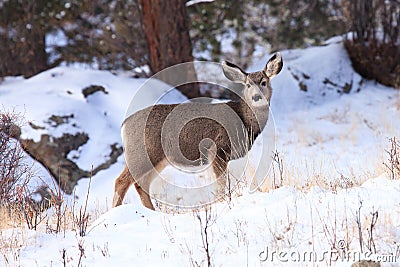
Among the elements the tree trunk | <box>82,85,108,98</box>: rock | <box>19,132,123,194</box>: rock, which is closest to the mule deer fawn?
<box>19,132,123,194</box>: rock

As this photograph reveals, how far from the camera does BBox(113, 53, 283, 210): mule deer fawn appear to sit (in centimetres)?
740

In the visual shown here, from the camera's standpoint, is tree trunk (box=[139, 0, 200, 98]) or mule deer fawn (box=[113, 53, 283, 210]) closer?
mule deer fawn (box=[113, 53, 283, 210])

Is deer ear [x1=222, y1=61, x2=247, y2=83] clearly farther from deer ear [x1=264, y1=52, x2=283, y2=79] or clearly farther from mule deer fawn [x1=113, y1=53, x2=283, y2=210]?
deer ear [x1=264, y1=52, x2=283, y2=79]

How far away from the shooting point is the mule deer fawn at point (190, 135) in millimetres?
7398

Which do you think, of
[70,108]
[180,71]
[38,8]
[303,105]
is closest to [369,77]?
[303,105]

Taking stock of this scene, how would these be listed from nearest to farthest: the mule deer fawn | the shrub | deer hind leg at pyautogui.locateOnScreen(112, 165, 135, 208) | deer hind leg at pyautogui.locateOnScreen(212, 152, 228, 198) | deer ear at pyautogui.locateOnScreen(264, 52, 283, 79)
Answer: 1. deer hind leg at pyautogui.locateOnScreen(212, 152, 228, 198)
2. the mule deer fawn
3. deer hind leg at pyautogui.locateOnScreen(112, 165, 135, 208)
4. deer ear at pyautogui.locateOnScreen(264, 52, 283, 79)
5. the shrub

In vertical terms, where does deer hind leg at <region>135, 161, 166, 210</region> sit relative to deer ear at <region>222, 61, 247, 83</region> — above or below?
below

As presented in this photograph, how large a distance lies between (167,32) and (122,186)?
23.4 feet

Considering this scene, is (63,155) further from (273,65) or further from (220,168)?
(273,65)

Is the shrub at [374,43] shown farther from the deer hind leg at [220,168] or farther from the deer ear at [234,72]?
the deer hind leg at [220,168]

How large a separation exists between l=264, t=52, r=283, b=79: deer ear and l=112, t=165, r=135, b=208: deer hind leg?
2.23 meters

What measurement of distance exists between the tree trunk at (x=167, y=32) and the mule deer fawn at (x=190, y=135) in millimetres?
6477

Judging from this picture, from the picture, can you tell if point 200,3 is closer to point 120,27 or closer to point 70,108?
point 120,27

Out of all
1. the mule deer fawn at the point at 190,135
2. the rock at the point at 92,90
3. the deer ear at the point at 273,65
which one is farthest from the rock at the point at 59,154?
the deer ear at the point at 273,65
